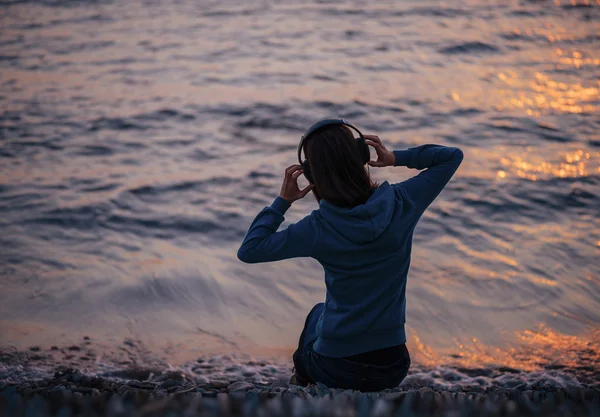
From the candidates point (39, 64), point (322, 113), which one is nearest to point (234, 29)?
point (39, 64)

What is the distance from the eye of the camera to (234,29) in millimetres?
14078

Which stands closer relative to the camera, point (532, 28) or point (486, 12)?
point (532, 28)

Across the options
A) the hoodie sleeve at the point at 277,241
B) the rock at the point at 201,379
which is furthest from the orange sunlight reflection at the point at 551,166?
the hoodie sleeve at the point at 277,241

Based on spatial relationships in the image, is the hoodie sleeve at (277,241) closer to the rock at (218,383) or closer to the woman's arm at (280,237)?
the woman's arm at (280,237)

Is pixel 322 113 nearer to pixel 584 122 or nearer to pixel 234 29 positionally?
pixel 584 122

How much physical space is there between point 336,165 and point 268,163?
205 inches

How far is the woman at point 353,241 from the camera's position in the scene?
2760mm

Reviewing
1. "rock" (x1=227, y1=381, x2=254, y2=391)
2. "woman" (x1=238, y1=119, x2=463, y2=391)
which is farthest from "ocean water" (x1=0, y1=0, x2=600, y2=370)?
"woman" (x1=238, y1=119, x2=463, y2=391)

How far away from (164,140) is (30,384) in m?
5.09

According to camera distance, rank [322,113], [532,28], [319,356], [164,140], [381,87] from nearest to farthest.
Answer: [319,356] < [164,140] < [322,113] < [381,87] < [532,28]

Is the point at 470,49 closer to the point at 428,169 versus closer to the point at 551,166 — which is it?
the point at 551,166

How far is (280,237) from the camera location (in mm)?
2811

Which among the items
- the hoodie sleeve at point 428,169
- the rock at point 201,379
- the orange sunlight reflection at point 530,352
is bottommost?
the orange sunlight reflection at point 530,352

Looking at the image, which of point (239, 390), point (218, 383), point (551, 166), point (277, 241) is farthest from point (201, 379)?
point (551, 166)
